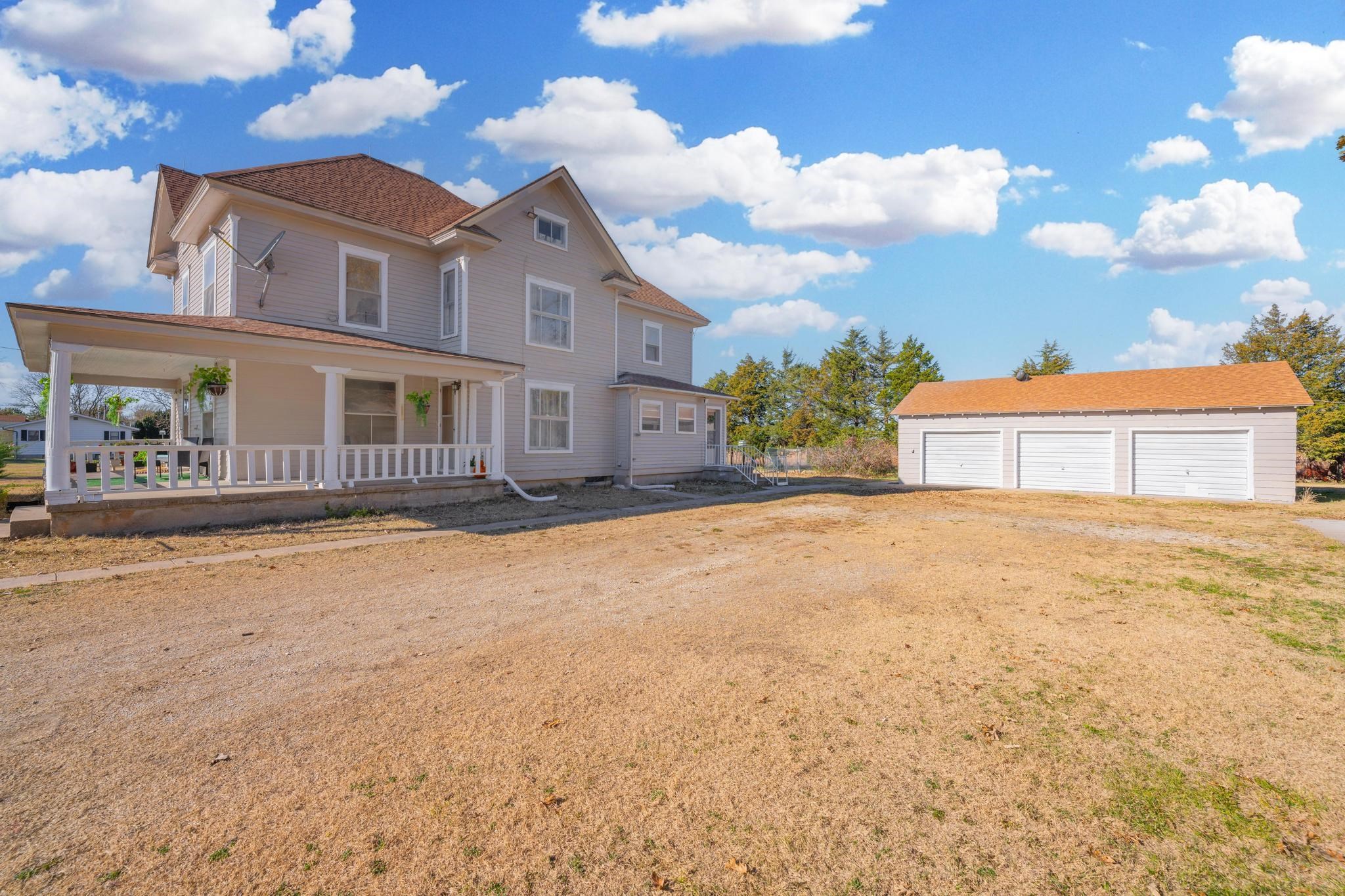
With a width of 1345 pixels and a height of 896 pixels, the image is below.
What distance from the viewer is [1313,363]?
3497 cm

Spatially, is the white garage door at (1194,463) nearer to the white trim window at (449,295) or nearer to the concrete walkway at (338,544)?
the concrete walkway at (338,544)

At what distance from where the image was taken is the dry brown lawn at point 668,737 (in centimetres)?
239

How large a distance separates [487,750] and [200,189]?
558 inches

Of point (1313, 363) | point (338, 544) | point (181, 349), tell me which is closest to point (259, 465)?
point (181, 349)

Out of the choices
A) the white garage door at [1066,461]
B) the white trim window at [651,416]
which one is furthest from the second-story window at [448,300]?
the white garage door at [1066,461]

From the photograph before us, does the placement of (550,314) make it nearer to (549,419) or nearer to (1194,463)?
(549,419)

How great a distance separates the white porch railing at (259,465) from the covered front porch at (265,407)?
0.04 meters

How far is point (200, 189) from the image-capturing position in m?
12.2

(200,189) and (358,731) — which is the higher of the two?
(200,189)

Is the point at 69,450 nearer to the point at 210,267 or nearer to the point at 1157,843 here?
the point at 210,267

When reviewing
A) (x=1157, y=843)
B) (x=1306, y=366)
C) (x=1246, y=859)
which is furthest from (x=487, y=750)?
(x=1306, y=366)

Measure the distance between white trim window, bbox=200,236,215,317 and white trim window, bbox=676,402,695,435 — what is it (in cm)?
1304

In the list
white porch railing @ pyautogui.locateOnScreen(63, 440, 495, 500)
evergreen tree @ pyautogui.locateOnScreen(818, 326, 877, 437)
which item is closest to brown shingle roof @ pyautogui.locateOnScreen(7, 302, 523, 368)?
white porch railing @ pyautogui.locateOnScreen(63, 440, 495, 500)

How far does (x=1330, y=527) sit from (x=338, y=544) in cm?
1883
